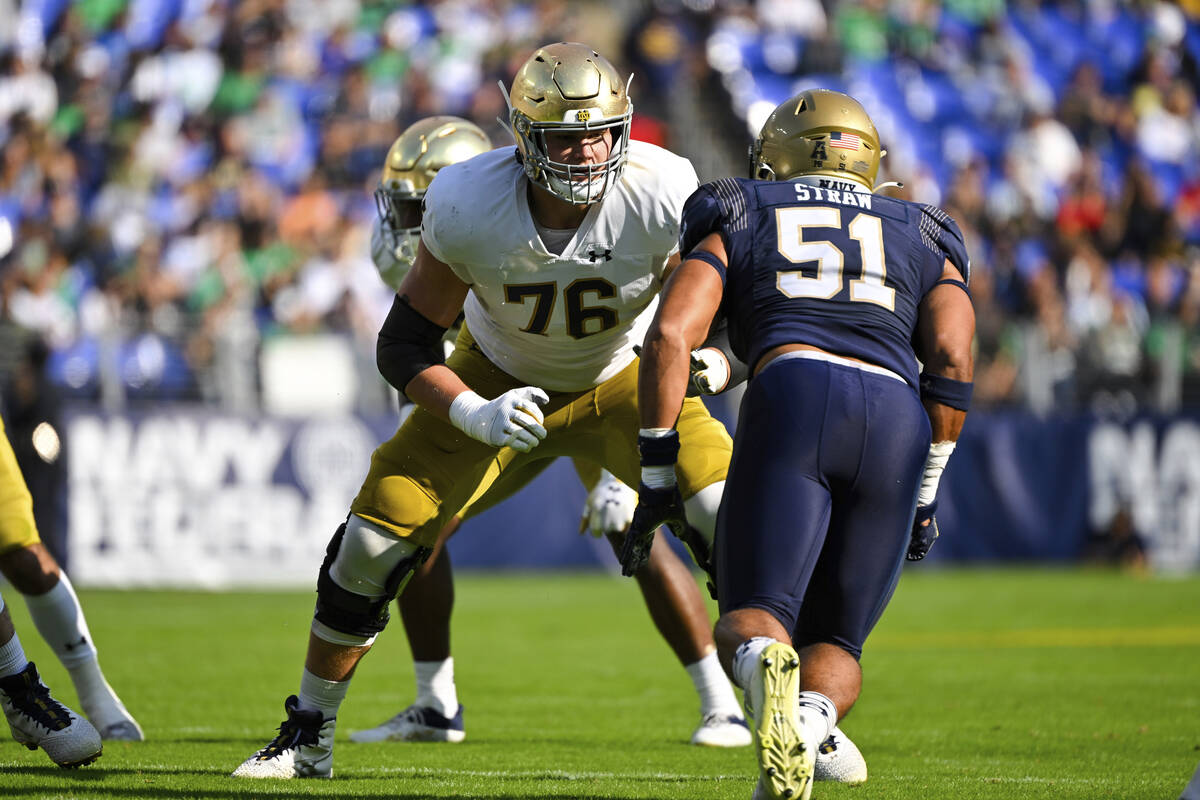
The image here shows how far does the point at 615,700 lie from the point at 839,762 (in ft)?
8.22

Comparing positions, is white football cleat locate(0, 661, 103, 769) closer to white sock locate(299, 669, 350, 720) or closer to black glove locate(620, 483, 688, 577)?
white sock locate(299, 669, 350, 720)

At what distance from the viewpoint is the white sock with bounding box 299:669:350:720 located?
4602 millimetres

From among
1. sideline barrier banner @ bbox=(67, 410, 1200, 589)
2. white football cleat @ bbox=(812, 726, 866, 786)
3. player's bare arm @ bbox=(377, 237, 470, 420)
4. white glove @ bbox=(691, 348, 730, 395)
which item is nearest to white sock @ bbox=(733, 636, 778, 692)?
white football cleat @ bbox=(812, 726, 866, 786)

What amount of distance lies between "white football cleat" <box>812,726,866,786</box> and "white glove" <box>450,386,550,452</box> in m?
1.09

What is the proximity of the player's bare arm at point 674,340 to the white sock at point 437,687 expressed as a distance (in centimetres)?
218

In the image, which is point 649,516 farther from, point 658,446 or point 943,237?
point 943,237

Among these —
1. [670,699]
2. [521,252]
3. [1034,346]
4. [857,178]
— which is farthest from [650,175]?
[1034,346]

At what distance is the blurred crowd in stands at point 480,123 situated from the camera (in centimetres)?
1366

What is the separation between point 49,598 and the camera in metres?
5.05

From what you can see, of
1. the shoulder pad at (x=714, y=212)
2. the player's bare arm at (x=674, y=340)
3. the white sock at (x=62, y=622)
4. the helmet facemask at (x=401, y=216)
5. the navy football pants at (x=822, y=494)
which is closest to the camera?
the navy football pants at (x=822, y=494)

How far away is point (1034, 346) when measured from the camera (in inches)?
531

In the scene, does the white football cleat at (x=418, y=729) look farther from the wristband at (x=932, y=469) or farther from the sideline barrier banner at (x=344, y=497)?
the sideline barrier banner at (x=344, y=497)

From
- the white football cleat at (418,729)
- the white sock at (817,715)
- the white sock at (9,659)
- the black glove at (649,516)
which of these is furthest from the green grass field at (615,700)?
the black glove at (649,516)

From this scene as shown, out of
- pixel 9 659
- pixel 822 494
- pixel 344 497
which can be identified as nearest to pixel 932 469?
pixel 822 494
